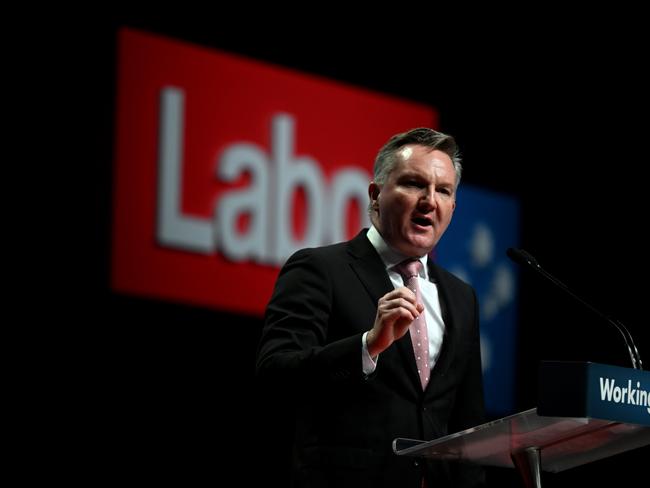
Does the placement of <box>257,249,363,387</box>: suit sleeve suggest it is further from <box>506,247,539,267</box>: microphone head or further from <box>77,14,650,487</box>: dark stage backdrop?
<box>77,14,650,487</box>: dark stage backdrop

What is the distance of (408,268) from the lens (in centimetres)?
253

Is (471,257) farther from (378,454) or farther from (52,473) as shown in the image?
(378,454)

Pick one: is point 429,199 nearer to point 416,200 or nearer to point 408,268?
point 416,200

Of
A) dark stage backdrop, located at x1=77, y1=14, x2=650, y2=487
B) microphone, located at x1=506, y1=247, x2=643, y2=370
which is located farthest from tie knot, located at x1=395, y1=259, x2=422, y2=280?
dark stage backdrop, located at x1=77, y1=14, x2=650, y2=487

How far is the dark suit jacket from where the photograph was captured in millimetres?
2258

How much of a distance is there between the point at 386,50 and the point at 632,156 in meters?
1.56

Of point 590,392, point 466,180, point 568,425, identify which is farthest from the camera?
point 466,180

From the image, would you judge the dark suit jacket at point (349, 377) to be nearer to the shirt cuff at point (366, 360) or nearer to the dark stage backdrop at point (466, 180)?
the shirt cuff at point (366, 360)

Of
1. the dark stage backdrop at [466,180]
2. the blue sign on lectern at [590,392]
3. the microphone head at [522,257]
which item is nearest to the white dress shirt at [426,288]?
the microphone head at [522,257]

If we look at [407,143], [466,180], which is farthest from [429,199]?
[466,180]

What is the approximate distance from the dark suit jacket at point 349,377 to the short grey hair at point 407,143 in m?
0.17

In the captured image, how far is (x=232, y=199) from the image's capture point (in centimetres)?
461

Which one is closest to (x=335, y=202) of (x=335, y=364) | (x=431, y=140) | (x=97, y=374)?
(x=97, y=374)

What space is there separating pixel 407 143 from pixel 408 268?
28 cm
